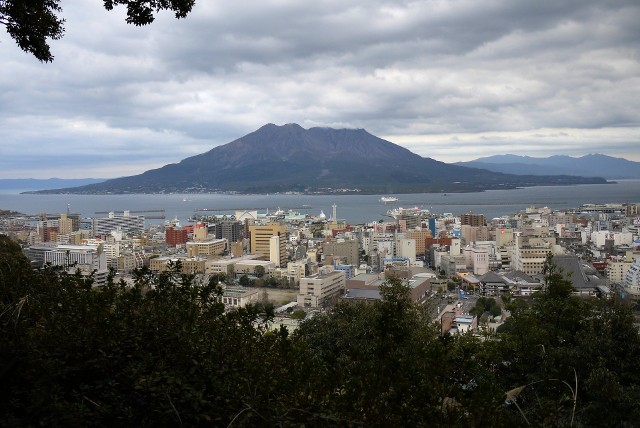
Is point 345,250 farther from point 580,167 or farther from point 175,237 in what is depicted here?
point 580,167

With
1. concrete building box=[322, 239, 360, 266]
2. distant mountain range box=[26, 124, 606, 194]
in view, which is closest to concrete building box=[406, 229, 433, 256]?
concrete building box=[322, 239, 360, 266]

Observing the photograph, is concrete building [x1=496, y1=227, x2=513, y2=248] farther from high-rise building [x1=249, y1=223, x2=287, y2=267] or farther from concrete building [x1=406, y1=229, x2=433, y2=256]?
high-rise building [x1=249, y1=223, x2=287, y2=267]

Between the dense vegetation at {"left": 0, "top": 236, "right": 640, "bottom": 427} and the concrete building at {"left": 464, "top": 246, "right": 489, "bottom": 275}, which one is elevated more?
the dense vegetation at {"left": 0, "top": 236, "right": 640, "bottom": 427}

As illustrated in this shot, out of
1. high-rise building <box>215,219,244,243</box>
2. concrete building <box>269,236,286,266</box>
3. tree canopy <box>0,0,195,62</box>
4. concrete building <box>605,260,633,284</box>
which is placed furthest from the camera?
high-rise building <box>215,219,244,243</box>

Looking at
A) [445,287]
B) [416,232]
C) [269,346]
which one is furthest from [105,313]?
[416,232]

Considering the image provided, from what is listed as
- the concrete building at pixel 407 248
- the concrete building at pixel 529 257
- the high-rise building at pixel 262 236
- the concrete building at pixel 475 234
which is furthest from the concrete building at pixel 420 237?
the high-rise building at pixel 262 236

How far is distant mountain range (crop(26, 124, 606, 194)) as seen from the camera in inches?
2709

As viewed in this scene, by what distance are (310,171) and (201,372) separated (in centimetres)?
7617

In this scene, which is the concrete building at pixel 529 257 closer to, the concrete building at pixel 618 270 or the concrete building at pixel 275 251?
the concrete building at pixel 618 270

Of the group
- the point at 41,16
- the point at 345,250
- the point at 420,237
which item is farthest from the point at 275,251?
the point at 41,16

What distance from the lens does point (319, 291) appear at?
11930 mm

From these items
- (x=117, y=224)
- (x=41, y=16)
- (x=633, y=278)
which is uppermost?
(x=41, y=16)

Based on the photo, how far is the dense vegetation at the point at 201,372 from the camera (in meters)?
1.26

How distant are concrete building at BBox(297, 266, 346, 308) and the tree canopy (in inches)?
394
